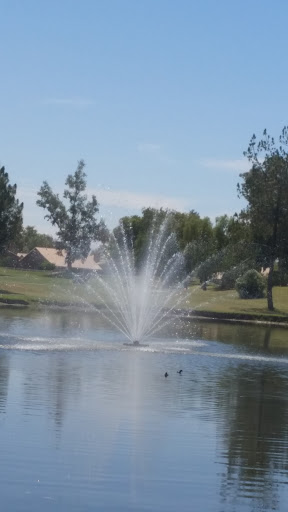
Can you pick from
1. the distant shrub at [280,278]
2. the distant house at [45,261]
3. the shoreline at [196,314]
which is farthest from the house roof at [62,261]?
the shoreline at [196,314]

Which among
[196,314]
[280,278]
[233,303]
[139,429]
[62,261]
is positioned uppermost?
[62,261]

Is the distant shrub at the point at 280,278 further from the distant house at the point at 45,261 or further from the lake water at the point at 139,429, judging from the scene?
the distant house at the point at 45,261

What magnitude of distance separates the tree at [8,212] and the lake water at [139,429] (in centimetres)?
4686

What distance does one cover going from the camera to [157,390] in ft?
94.2

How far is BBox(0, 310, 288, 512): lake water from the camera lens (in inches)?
622

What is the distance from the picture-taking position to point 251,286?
273ft

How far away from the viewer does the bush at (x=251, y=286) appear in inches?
3275

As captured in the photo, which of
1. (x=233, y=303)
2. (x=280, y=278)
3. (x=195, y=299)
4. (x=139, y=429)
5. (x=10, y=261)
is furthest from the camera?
(x=10, y=261)

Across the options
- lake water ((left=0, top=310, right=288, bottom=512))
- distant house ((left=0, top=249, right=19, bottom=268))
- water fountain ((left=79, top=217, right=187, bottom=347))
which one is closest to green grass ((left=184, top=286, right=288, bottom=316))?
water fountain ((left=79, top=217, right=187, bottom=347))

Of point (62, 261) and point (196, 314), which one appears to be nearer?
point (196, 314)

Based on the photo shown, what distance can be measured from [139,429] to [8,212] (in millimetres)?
68253

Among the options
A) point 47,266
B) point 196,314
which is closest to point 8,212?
point 196,314

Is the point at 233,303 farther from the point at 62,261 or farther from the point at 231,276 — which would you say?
the point at 62,261

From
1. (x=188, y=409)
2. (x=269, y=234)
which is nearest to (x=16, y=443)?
(x=188, y=409)
